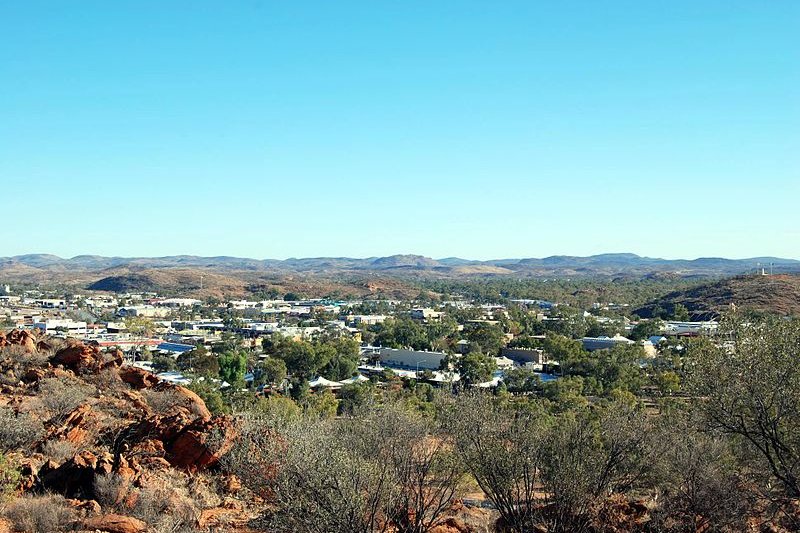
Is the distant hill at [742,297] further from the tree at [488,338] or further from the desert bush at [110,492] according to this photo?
the desert bush at [110,492]

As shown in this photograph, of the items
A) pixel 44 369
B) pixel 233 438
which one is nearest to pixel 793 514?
pixel 233 438

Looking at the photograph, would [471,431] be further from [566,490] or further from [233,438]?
[233,438]

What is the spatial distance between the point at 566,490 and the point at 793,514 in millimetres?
5382

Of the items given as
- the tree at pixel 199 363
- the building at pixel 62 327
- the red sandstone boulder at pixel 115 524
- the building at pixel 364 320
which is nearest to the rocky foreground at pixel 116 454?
the red sandstone boulder at pixel 115 524

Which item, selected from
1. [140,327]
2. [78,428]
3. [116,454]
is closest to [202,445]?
[116,454]

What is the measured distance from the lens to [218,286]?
596 ft

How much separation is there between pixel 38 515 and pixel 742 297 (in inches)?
4139

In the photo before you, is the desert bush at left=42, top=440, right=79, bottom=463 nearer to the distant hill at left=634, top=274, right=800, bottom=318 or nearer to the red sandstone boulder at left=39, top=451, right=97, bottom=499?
the red sandstone boulder at left=39, top=451, right=97, bottom=499

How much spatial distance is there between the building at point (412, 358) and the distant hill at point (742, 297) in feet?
148

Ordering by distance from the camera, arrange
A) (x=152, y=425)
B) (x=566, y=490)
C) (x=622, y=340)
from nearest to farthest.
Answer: (x=566, y=490) → (x=152, y=425) → (x=622, y=340)

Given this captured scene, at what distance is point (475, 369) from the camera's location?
5422cm

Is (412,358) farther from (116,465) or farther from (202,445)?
(116,465)

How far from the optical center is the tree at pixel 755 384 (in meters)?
13.6

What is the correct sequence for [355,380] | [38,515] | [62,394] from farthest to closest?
1. [355,380]
2. [62,394]
3. [38,515]
